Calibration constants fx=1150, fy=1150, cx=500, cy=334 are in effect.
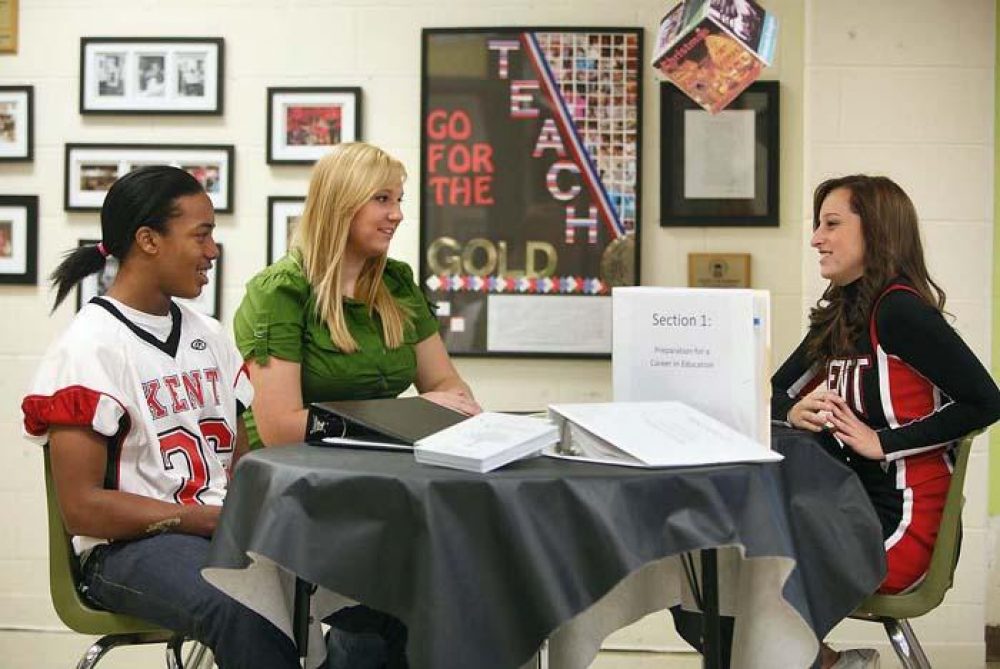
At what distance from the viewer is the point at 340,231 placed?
277 cm

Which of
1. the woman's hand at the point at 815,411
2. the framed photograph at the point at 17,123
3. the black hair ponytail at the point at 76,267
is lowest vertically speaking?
the woman's hand at the point at 815,411

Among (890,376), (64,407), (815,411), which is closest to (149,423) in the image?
(64,407)

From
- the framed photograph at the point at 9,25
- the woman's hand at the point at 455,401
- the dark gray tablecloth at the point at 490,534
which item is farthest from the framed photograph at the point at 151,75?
the dark gray tablecloth at the point at 490,534

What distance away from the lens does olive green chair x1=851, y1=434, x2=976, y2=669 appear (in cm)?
229

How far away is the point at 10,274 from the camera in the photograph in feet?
12.7

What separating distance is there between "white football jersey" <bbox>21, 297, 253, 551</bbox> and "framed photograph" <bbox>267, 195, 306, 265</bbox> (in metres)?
1.37

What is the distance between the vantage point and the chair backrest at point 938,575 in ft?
7.54

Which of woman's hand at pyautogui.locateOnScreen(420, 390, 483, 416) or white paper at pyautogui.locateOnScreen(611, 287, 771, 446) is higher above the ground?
white paper at pyautogui.locateOnScreen(611, 287, 771, 446)

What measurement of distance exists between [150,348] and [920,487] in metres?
1.60

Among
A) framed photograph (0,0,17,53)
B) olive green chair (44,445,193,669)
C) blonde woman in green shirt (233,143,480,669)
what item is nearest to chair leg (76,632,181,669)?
olive green chair (44,445,193,669)

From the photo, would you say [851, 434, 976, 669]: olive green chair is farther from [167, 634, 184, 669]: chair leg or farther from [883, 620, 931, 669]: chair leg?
[167, 634, 184, 669]: chair leg

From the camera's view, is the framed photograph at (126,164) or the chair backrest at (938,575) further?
the framed photograph at (126,164)

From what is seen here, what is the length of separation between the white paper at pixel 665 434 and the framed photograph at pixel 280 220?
7.01 ft

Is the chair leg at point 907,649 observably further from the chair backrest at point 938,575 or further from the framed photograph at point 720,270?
the framed photograph at point 720,270
